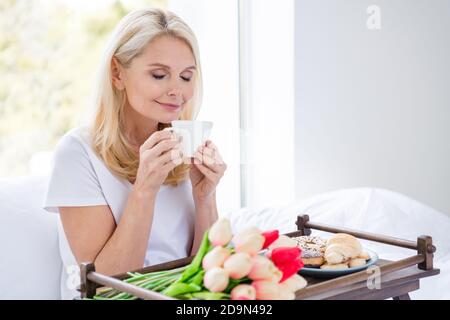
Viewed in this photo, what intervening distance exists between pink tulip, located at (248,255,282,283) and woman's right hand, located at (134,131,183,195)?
0.50 m

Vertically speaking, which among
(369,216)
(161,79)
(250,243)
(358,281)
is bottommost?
(369,216)

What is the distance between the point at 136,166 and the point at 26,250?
35cm

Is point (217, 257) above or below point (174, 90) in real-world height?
below

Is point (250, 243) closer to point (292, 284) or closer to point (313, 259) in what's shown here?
point (292, 284)

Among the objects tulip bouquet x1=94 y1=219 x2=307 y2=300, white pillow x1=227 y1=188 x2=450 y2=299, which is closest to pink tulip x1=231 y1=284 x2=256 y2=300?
tulip bouquet x1=94 y1=219 x2=307 y2=300

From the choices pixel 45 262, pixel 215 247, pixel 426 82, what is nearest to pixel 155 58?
pixel 45 262

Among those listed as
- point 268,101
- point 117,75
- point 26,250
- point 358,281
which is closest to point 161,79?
point 117,75

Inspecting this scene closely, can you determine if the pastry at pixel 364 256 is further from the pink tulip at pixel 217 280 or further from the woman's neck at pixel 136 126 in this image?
the woman's neck at pixel 136 126

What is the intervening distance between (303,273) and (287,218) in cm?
97

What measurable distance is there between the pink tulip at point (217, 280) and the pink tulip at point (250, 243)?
0.13 feet

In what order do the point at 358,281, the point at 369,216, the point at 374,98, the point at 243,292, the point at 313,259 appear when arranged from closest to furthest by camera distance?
the point at 243,292, the point at 358,281, the point at 313,259, the point at 369,216, the point at 374,98

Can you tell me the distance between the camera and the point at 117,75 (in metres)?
1.61

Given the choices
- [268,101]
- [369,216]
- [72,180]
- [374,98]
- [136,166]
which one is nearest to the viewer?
[72,180]

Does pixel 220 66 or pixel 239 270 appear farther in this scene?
pixel 220 66
